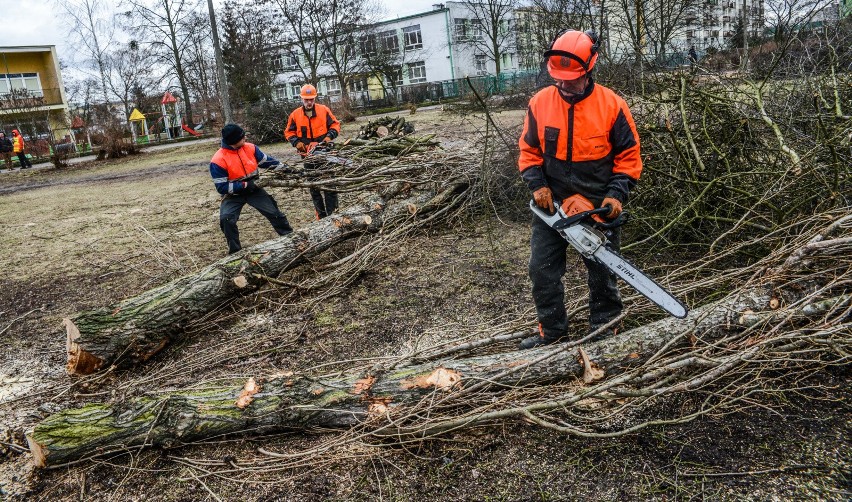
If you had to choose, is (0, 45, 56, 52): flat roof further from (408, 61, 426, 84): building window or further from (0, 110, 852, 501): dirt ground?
(0, 110, 852, 501): dirt ground

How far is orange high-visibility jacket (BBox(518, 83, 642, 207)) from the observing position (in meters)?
2.87

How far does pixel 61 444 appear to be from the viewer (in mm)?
2693

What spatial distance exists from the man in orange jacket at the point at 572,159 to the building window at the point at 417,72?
45074 millimetres

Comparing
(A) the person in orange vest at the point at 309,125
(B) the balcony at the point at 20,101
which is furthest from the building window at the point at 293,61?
(A) the person in orange vest at the point at 309,125

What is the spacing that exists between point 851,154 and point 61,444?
4981 mm

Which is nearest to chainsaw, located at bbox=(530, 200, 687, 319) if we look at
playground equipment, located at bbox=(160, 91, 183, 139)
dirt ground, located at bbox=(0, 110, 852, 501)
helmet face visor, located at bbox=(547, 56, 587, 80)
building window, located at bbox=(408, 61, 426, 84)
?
dirt ground, located at bbox=(0, 110, 852, 501)

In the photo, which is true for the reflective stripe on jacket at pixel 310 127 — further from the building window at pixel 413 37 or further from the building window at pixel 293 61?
the building window at pixel 413 37

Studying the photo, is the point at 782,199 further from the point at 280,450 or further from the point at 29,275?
the point at 29,275

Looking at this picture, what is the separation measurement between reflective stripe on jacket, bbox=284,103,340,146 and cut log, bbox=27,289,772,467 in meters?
4.83

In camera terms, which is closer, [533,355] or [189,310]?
[533,355]

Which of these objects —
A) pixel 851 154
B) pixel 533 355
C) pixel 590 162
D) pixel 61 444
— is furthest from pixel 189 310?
pixel 851 154

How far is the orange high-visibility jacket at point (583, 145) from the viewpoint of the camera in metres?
2.87

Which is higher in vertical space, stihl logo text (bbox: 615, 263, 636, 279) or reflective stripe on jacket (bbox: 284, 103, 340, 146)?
reflective stripe on jacket (bbox: 284, 103, 340, 146)

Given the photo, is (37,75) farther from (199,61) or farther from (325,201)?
(325,201)
